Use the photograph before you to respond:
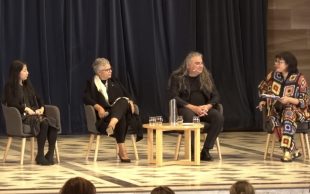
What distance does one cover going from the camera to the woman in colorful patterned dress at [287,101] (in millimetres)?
9906

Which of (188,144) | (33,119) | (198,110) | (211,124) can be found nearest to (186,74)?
(198,110)

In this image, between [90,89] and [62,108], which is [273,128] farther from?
[62,108]

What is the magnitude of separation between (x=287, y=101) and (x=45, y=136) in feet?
8.24

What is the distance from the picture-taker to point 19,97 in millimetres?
9648

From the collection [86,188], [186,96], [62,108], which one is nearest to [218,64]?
[62,108]

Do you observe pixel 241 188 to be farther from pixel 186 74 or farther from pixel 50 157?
pixel 186 74

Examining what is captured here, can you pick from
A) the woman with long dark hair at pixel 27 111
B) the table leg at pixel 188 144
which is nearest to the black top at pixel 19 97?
the woman with long dark hair at pixel 27 111

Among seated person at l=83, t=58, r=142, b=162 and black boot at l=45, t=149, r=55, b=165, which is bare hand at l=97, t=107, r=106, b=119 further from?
black boot at l=45, t=149, r=55, b=165

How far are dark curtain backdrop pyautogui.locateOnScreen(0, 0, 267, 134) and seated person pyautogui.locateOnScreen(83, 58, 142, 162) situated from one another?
2.91 m

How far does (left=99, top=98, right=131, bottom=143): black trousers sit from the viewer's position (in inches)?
383

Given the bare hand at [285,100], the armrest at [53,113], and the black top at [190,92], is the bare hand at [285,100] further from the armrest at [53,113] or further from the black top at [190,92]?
the armrest at [53,113]

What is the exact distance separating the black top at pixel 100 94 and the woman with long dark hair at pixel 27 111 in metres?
0.46

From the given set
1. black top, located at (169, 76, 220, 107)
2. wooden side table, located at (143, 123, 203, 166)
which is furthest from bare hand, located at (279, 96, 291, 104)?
wooden side table, located at (143, 123, 203, 166)

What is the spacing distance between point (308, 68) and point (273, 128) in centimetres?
389
